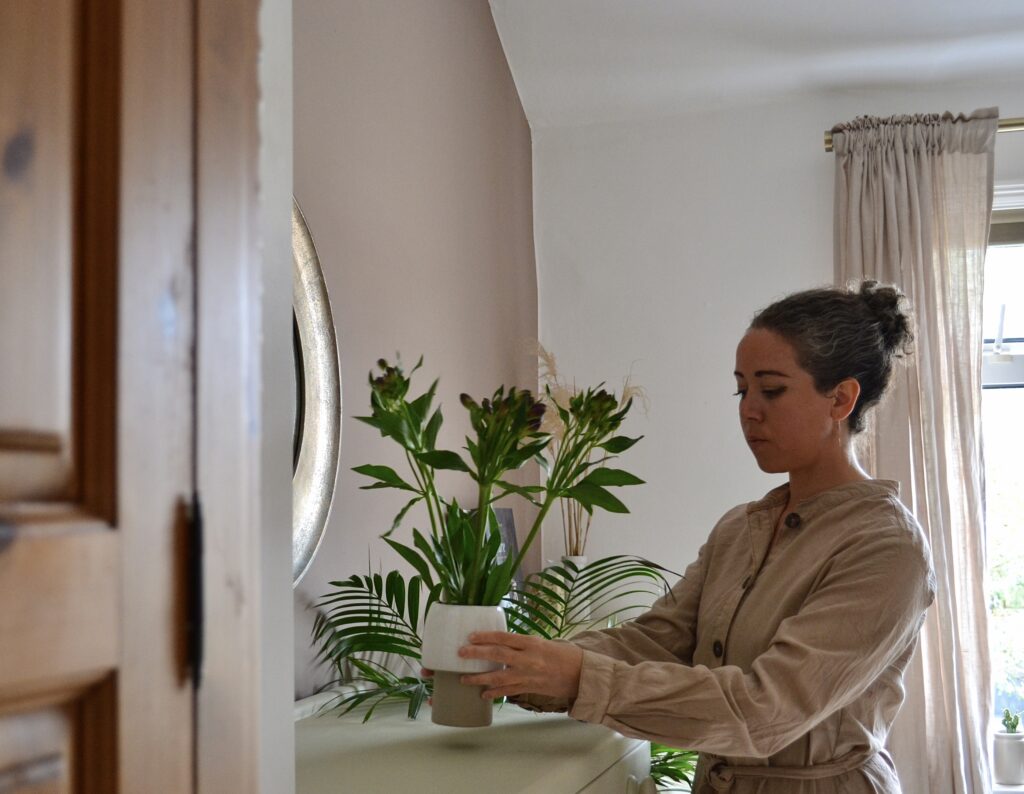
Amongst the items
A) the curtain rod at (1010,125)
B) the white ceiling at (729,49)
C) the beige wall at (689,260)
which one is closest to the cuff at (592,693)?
the beige wall at (689,260)

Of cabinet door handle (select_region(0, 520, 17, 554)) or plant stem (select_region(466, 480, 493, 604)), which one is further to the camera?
plant stem (select_region(466, 480, 493, 604))

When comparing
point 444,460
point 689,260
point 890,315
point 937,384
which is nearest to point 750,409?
point 890,315

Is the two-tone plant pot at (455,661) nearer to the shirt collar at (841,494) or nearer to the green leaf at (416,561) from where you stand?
the green leaf at (416,561)

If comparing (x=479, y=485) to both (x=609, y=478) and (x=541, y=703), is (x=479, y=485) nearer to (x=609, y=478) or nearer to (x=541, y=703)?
(x=609, y=478)

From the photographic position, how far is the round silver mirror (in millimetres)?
1752

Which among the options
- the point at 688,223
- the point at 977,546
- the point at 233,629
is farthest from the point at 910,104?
the point at 233,629

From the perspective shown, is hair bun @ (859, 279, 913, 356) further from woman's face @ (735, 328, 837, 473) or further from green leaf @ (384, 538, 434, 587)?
green leaf @ (384, 538, 434, 587)

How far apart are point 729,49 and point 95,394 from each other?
3.24m

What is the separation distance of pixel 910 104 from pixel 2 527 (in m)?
3.66

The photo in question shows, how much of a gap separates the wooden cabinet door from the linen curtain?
289 centimetres

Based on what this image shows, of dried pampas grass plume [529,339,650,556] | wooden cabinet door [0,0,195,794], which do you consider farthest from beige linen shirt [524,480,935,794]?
dried pampas grass plume [529,339,650,556]

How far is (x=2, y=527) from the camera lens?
45cm

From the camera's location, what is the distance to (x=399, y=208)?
2.34m

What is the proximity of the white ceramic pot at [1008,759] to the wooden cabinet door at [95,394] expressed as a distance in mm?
3453
